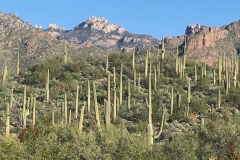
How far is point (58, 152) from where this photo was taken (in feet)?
50.6

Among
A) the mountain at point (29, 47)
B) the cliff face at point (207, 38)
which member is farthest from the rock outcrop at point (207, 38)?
the mountain at point (29, 47)

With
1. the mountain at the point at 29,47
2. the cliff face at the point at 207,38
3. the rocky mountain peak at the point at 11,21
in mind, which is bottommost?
the mountain at the point at 29,47

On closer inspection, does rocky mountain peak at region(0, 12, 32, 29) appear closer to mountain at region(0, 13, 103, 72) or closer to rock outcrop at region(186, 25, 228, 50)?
mountain at region(0, 13, 103, 72)

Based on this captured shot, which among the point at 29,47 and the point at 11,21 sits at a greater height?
the point at 11,21

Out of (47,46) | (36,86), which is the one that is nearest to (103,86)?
(36,86)

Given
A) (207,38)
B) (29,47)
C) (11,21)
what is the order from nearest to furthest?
(29,47) → (207,38) → (11,21)

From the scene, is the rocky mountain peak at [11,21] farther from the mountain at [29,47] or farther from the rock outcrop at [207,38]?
the rock outcrop at [207,38]

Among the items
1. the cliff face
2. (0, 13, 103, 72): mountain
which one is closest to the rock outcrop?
the cliff face

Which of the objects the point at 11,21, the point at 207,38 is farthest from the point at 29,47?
the point at 11,21

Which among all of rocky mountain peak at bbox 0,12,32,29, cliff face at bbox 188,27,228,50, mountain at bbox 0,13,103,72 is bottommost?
mountain at bbox 0,13,103,72

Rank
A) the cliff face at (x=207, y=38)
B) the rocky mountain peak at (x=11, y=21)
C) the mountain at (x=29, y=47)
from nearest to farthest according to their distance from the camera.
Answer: the mountain at (x=29, y=47) < the cliff face at (x=207, y=38) < the rocky mountain peak at (x=11, y=21)

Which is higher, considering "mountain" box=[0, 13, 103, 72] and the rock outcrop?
the rock outcrop

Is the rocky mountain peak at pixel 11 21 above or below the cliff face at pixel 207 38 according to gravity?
above

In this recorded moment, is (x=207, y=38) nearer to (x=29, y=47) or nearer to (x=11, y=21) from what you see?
(x=29, y=47)
